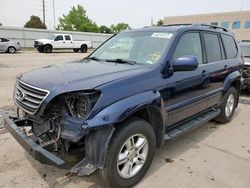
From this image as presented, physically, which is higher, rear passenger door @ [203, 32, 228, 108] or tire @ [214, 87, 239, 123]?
rear passenger door @ [203, 32, 228, 108]

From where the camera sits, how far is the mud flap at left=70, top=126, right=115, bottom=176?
8.61 feet

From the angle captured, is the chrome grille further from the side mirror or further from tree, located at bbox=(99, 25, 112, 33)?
tree, located at bbox=(99, 25, 112, 33)

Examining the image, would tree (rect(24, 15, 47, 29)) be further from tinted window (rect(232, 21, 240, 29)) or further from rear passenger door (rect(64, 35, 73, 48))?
tinted window (rect(232, 21, 240, 29))

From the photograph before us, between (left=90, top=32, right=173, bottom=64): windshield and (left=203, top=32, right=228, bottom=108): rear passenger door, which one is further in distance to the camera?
(left=203, top=32, right=228, bottom=108): rear passenger door

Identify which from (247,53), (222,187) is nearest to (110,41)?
(222,187)

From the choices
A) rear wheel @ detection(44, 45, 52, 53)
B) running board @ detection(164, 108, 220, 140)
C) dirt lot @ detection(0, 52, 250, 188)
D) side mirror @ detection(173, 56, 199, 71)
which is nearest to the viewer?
dirt lot @ detection(0, 52, 250, 188)

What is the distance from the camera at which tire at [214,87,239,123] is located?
5.30 m

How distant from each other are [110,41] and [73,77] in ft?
6.25

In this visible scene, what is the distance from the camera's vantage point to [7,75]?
10742mm

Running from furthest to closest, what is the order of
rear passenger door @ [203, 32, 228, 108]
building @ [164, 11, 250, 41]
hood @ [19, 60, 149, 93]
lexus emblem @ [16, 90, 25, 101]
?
building @ [164, 11, 250, 41], rear passenger door @ [203, 32, 228, 108], lexus emblem @ [16, 90, 25, 101], hood @ [19, 60, 149, 93]

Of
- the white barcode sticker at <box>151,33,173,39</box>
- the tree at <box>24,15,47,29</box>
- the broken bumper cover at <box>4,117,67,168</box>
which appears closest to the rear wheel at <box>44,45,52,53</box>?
the white barcode sticker at <box>151,33,173,39</box>

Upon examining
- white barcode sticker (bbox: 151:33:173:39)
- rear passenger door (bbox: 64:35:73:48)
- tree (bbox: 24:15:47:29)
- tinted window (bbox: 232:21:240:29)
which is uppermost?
tree (bbox: 24:15:47:29)

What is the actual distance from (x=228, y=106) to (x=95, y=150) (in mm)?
3870

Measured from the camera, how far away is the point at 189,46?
13.1 ft
